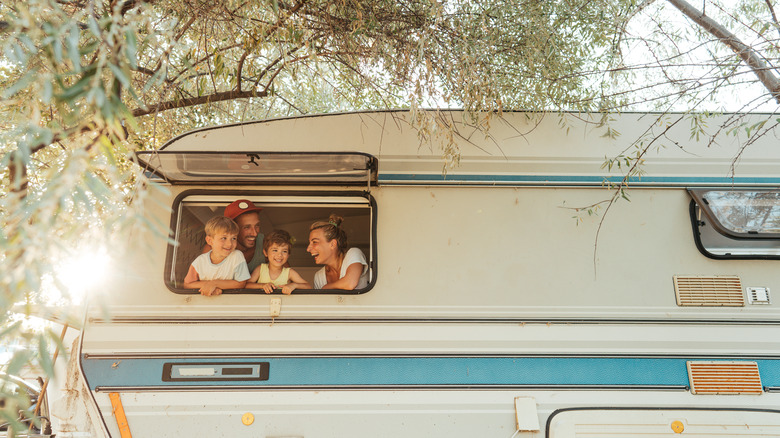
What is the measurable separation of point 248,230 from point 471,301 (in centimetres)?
161

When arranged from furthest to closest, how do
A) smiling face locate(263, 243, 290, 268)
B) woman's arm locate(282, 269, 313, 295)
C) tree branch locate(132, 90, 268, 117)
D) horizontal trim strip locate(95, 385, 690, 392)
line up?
1. tree branch locate(132, 90, 268, 117)
2. smiling face locate(263, 243, 290, 268)
3. woman's arm locate(282, 269, 313, 295)
4. horizontal trim strip locate(95, 385, 690, 392)

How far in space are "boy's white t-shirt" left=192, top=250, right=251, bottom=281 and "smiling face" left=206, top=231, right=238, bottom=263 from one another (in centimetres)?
3

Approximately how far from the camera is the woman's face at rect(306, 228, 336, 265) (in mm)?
3713

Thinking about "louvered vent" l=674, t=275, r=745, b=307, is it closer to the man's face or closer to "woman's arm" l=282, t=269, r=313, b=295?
"woman's arm" l=282, t=269, r=313, b=295

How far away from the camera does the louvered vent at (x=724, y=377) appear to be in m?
3.29

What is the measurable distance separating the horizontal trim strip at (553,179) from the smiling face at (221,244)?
3.51 feet

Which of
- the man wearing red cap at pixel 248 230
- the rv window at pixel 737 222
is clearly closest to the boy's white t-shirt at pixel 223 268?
the man wearing red cap at pixel 248 230

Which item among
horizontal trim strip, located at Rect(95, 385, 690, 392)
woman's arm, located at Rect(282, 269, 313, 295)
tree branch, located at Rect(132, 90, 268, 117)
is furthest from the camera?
tree branch, located at Rect(132, 90, 268, 117)

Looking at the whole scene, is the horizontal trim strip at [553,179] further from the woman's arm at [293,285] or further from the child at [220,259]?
the child at [220,259]

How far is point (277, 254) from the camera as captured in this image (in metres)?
3.59

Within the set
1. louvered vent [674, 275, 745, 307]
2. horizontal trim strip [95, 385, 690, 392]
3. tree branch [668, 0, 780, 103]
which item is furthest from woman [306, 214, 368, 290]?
tree branch [668, 0, 780, 103]

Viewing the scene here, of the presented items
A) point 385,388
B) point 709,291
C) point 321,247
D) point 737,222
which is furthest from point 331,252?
point 737,222

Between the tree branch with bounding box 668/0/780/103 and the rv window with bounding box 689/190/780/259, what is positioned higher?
the tree branch with bounding box 668/0/780/103

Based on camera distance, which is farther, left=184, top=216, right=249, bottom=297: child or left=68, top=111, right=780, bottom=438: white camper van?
left=184, top=216, right=249, bottom=297: child
